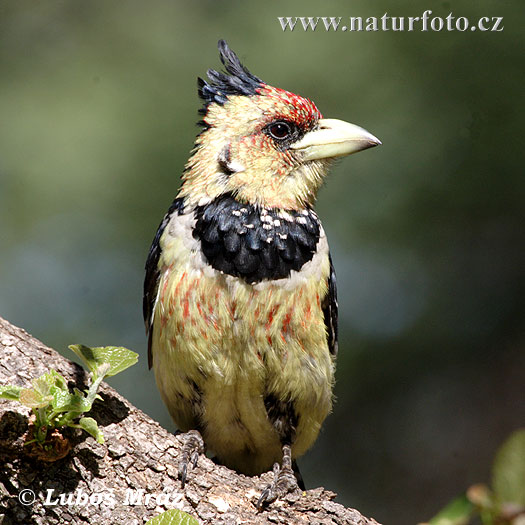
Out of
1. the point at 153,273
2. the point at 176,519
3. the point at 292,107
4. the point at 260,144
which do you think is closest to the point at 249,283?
the point at 153,273

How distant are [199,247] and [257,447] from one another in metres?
1.08

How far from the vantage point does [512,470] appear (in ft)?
2.56

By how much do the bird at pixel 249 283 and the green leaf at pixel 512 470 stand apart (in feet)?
6.91

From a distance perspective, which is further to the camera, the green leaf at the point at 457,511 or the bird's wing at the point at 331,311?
the bird's wing at the point at 331,311

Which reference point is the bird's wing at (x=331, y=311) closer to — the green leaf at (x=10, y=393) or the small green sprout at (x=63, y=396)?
the small green sprout at (x=63, y=396)

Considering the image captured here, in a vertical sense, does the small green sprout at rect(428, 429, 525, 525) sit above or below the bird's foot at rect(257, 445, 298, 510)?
below

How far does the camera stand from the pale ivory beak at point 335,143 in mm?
3328

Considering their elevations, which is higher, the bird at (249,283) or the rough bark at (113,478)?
the bird at (249,283)

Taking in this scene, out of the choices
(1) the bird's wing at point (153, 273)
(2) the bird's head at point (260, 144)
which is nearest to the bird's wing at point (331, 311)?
(2) the bird's head at point (260, 144)

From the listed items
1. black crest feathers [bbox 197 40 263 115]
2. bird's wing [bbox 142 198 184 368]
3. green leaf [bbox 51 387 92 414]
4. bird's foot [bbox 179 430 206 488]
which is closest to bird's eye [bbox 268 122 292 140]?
black crest feathers [bbox 197 40 263 115]

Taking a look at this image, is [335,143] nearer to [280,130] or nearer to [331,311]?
[280,130]

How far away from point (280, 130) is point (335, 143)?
27cm

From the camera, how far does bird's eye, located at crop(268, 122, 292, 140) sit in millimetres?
3371

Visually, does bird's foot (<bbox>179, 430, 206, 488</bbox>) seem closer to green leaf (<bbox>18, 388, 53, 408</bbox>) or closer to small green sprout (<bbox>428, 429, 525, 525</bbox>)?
green leaf (<bbox>18, 388, 53, 408</bbox>)
